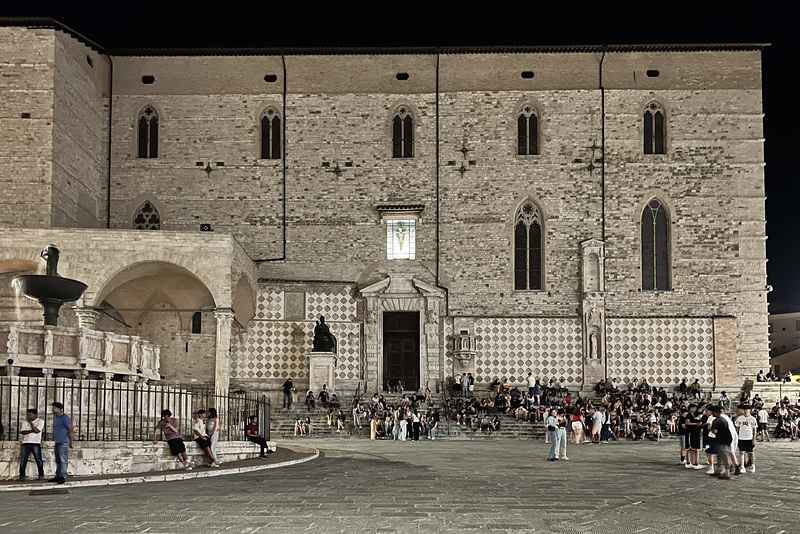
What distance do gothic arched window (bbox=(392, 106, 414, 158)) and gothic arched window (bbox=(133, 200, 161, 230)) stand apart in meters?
7.99

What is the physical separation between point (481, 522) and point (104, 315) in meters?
22.2

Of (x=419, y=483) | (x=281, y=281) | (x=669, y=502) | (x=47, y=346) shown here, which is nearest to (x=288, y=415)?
(x=281, y=281)

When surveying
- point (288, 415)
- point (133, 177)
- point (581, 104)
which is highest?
point (581, 104)

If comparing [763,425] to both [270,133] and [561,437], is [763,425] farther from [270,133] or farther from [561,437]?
[270,133]

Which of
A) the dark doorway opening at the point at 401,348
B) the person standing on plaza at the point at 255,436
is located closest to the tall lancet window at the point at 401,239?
the dark doorway opening at the point at 401,348

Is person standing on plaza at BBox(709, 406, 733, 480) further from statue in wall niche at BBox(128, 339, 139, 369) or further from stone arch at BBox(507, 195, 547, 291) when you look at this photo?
stone arch at BBox(507, 195, 547, 291)

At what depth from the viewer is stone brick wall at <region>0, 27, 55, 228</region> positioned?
28438 millimetres

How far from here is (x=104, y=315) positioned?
29688mm

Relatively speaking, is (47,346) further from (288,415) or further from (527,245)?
(527,245)

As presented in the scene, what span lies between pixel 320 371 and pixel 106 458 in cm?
1672

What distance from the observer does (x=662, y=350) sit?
104 ft

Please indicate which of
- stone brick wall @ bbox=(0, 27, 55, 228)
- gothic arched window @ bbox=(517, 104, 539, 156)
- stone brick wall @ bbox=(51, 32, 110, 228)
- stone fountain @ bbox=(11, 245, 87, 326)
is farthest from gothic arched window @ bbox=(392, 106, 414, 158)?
stone fountain @ bbox=(11, 245, 87, 326)

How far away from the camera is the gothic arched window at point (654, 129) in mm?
32594

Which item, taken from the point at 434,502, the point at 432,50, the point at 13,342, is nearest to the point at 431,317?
the point at 432,50
